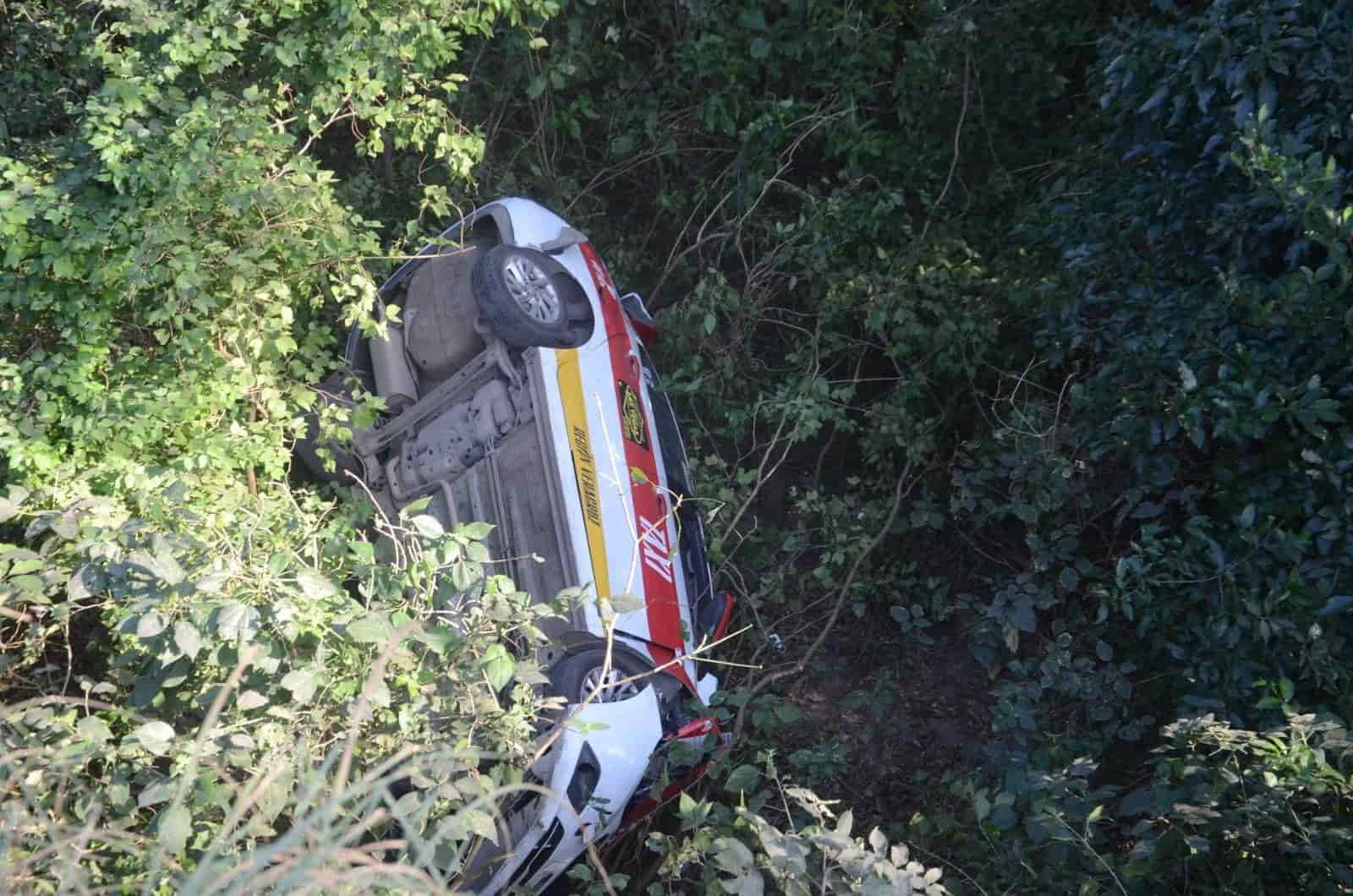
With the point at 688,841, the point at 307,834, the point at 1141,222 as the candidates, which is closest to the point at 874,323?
the point at 1141,222

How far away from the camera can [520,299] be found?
5211 millimetres

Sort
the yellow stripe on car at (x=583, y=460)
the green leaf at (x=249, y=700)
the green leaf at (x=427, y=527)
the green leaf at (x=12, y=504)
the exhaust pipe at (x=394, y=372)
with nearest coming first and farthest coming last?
the green leaf at (x=249, y=700) → the green leaf at (x=427, y=527) → the green leaf at (x=12, y=504) → the yellow stripe on car at (x=583, y=460) → the exhaust pipe at (x=394, y=372)

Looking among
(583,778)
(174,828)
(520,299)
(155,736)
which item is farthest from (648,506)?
(174,828)

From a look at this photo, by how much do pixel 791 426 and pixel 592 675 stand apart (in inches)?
98.0

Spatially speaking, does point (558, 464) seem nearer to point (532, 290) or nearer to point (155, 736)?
point (532, 290)

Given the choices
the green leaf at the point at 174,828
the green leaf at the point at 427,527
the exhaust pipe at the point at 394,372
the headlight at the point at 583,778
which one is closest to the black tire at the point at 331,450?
the exhaust pipe at the point at 394,372

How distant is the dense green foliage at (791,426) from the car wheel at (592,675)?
353 mm

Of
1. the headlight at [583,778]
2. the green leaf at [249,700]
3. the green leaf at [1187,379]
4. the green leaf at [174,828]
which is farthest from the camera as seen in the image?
the headlight at [583,778]

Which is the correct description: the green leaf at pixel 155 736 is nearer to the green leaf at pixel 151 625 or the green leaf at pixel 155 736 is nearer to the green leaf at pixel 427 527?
the green leaf at pixel 151 625

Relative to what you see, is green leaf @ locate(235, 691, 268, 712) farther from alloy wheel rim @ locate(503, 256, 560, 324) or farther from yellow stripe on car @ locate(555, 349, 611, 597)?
alloy wheel rim @ locate(503, 256, 560, 324)

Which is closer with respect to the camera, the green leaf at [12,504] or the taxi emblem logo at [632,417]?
the green leaf at [12,504]

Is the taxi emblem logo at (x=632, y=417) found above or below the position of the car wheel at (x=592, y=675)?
above

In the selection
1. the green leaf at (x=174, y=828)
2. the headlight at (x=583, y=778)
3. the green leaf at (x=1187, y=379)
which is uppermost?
the green leaf at (x=174, y=828)

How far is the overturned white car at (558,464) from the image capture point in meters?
4.07
